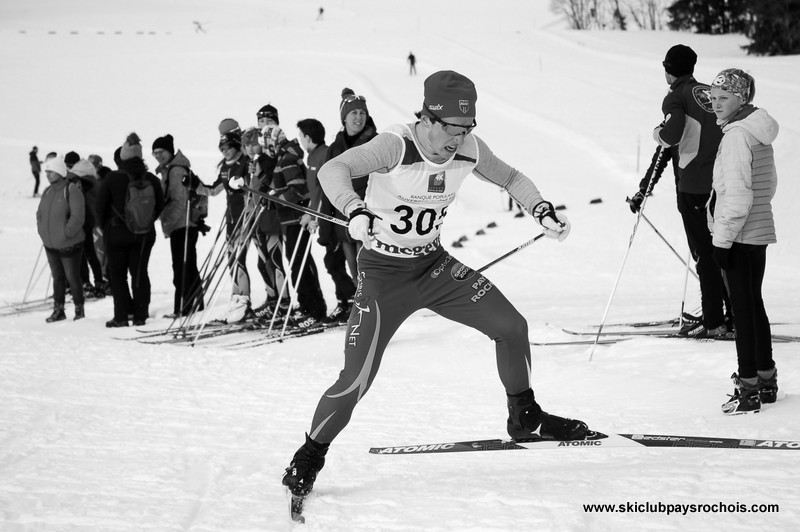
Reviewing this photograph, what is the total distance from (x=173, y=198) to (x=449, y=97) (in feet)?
21.2

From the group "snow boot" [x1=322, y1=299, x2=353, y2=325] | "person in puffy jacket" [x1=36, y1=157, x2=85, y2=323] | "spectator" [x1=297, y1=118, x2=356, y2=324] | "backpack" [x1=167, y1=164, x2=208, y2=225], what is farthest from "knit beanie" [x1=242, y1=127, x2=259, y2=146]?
"person in puffy jacket" [x1=36, y1=157, x2=85, y2=323]

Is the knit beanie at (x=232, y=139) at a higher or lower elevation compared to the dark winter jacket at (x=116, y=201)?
higher

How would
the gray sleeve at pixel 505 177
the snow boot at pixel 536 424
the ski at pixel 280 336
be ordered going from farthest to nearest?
the ski at pixel 280 336
the gray sleeve at pixel 505 177
the snow boot at pixel 536 424

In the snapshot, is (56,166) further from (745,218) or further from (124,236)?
(745,218)

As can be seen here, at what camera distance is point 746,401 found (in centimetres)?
461

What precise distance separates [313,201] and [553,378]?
284 centimetres

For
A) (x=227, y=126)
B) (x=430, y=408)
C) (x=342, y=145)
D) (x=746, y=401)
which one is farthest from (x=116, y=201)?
(x=746, y=401)

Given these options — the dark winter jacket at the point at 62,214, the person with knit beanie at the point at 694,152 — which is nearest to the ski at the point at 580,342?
the person with knit beanie at the point at 694,152

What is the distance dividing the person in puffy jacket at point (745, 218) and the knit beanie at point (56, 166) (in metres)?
7.56

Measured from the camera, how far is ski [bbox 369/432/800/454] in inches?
144

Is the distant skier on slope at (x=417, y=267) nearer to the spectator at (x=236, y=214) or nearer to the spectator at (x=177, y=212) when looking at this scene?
the spectator at (x=236, y=214)

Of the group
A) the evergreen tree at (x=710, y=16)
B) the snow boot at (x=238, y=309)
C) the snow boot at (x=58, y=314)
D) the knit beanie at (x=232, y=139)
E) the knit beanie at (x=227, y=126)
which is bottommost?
the snow boot at (x=58, y=314)

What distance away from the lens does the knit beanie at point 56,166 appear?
9.27 metres

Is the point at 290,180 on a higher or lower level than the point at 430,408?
higher
